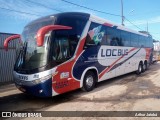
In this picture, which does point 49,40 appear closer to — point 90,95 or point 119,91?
point 90,95

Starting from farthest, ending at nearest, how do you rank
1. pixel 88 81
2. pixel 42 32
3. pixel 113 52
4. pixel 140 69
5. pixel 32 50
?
pixel 140 69 → pixel 113 52 → pixel 88 81 → pixel 32 50 → pixel 42 32

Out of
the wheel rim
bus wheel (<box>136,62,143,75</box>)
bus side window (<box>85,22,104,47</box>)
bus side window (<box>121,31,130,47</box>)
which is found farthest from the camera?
Result: bus wheel (<box>136,62,143,75</box>)

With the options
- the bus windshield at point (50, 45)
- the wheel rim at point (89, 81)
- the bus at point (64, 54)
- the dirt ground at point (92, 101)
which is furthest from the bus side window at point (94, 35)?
the dirt ground at point (92, 101)

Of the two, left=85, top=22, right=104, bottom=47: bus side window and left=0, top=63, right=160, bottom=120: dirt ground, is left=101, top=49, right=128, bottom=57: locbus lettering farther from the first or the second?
left=0, top=63, right=160, bottom=120: dirt ground

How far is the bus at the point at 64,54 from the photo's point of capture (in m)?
5.68

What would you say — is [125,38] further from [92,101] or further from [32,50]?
[32,50]

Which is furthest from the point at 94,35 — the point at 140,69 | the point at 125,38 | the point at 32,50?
the point at 140,69

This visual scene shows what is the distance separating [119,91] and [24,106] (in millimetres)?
4149

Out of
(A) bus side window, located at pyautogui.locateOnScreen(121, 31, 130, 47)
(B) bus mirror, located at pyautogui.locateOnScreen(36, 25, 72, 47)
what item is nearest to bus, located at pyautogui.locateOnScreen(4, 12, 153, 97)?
(B) bus mirror, located at pyautogui.locateOnScreen(36, 25, 72, 47)

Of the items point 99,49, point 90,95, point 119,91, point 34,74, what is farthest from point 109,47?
point 34,74

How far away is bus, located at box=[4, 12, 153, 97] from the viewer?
5.68 metres

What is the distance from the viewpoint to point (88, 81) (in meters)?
7.69

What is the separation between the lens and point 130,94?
7.19 m

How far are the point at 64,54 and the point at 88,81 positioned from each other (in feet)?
6.93
